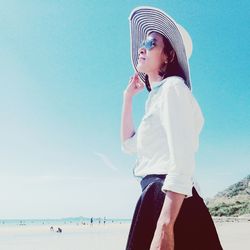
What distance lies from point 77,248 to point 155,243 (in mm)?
17842

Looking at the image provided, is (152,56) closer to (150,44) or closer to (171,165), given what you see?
(150,44)

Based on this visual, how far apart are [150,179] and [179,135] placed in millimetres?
260

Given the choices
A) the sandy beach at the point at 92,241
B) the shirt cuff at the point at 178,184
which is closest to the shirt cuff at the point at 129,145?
the shirt cuff at the point at 178,184

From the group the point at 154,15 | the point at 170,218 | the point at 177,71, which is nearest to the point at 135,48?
the point at 154,15

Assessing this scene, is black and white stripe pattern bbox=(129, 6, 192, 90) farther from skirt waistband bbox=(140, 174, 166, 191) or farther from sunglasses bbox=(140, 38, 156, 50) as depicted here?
skirt waistband bbox=(140, 174, 166, 191)

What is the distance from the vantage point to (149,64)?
2.16 m

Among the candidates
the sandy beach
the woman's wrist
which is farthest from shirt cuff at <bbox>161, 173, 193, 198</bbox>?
the sandy beach

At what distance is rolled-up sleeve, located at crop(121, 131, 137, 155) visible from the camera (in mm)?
2419

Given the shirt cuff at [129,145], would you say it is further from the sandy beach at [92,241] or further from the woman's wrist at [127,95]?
the sandy beach at [92,241]

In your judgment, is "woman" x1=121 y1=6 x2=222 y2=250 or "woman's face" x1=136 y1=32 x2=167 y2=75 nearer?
"woman" x1=121 y1=6 x2=222 y2=250

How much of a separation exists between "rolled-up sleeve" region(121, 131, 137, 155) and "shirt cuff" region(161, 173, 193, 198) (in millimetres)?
781

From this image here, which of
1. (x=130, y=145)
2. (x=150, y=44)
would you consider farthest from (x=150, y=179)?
(x=150, y=44)

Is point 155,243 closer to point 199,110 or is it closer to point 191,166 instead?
point 191,166

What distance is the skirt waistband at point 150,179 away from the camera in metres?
1.75
